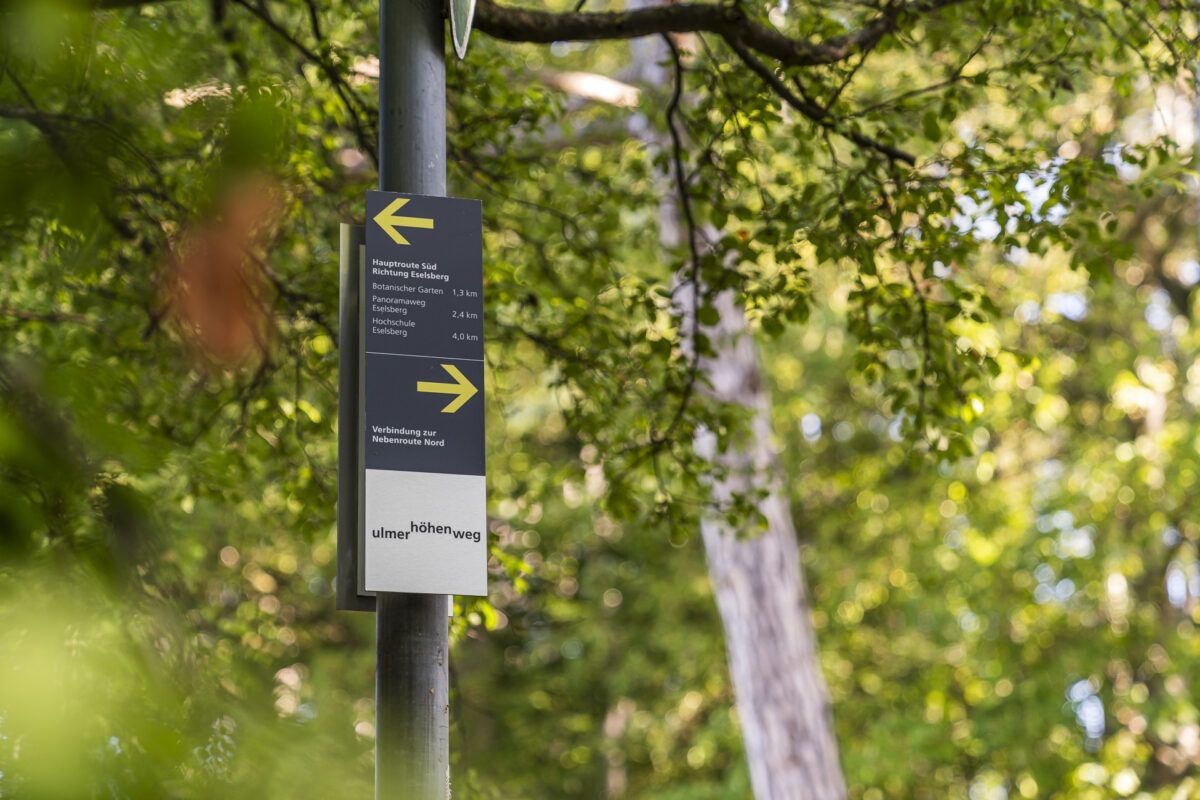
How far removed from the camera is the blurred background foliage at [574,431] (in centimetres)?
107

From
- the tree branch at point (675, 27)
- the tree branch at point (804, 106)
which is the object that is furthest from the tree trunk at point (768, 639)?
the tree branch at point (675, 27)

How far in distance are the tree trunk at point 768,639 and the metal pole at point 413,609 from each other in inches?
282

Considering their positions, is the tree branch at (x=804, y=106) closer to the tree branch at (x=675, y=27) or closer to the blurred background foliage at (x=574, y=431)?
the tree branch at (x=675, y=27)

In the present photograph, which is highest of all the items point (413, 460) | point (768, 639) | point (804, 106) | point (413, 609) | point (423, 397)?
point (804, 106)

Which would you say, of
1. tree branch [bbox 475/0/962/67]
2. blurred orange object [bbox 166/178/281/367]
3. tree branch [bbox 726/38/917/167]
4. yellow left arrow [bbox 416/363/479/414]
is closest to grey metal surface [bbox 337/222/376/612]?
yellow left arrow [bbox 416/363/479/414]

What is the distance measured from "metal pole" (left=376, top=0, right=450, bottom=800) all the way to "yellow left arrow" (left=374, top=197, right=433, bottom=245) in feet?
0.41

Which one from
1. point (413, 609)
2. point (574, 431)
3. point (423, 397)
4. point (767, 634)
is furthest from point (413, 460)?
point (767, 634)

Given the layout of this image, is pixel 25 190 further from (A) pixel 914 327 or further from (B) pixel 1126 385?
(B) pixel 1126 385

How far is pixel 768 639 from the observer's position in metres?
10.2

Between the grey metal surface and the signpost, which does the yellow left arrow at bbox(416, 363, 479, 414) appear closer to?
the signpost

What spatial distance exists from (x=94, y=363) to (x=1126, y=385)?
1183 cm

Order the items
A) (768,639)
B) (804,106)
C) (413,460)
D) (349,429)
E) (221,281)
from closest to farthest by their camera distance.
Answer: (221,281)
(413,460)
(349,429)
(804,106)
(768,639)

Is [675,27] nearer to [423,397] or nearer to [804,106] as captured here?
[804,106]

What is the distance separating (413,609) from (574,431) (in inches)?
135
